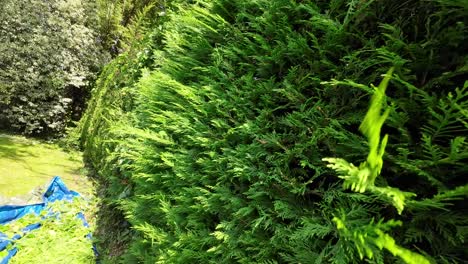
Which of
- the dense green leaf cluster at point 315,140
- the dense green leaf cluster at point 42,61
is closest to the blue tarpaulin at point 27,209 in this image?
the dense green leaf cluster at point 315,140

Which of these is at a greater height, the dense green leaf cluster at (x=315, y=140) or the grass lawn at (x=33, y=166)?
the dense green leaf cluster at (x=315, y=140)

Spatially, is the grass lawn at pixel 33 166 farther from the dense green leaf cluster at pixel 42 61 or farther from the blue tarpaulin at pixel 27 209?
the dense green leaf cluster at pixel 42 61

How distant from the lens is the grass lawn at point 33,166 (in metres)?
6.93

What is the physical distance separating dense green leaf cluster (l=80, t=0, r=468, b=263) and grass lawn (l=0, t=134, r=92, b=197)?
4.35 meters

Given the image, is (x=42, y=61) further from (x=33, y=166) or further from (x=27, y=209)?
(x=27, y=209)

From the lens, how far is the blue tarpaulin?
4.60 meters

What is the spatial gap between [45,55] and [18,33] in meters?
0.95

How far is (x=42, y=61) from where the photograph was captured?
10.1 metres

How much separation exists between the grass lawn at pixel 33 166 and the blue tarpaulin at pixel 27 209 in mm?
367

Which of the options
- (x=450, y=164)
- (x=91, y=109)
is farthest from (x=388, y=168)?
(x=91, y=109)

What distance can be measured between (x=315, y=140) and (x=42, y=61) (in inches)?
412

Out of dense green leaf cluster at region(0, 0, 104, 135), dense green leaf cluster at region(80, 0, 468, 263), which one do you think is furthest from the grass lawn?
dense green leaf cluster at region(80, 0, 468, 263)

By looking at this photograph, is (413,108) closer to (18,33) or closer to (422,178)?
(422,178)

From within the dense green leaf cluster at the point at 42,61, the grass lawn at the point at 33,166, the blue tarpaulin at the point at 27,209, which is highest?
the dense green leaf cluster at the point at 42,61
